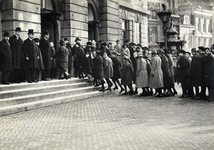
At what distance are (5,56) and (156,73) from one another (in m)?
6.59

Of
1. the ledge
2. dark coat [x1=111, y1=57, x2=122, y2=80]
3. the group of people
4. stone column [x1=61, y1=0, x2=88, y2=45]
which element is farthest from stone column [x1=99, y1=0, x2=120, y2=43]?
dark coat [x1=111, y1=57, x2=122, y2=80]

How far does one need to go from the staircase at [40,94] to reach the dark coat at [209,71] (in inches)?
201

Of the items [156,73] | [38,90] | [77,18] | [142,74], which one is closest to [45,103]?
[38,90]

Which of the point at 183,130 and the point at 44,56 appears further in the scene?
the point at 44,56

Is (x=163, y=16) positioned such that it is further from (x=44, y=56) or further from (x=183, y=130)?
(x=183, y=130)

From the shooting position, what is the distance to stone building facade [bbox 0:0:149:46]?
1339 cm

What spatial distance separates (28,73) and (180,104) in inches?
255

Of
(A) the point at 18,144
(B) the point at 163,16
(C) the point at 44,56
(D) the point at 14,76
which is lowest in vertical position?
(A) the point at 18,144

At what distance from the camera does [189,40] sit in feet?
174

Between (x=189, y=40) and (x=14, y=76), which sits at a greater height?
(x=189, y=40)

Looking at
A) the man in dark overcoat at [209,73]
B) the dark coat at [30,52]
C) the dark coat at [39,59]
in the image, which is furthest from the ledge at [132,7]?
the man in dark overcoat at [209,73]

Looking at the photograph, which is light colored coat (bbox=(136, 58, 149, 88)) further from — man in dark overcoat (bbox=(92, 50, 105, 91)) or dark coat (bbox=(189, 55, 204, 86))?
dark coat (bbox=(189, 55, 204, 86))

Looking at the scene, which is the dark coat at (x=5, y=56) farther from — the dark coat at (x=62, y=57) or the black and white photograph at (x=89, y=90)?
the dark coat at (x=62, y=57)

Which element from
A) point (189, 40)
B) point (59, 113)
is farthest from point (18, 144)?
point (189, 40)
